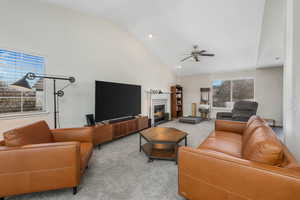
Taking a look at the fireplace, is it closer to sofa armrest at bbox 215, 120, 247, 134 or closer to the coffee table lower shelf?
the coffee table lower shelf

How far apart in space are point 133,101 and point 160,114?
6.99 feet

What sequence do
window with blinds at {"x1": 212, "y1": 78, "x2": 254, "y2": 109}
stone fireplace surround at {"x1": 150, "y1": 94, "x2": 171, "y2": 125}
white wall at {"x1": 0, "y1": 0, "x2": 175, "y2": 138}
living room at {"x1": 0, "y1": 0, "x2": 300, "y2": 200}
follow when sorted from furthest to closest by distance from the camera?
window with blinds at {"x1": 212, "y1": 78, "x2": 254, "y2": 109} < stone fireplace surround at {"x1": 150, "y1": 94, "x2": 171, "y2": 125} < white wall at {"x1": 0, "y1": 0, "x2": 175, "y2": 138} < living room at {"x1": 0, "y1": 0, "x2": 300, "y2": 200}

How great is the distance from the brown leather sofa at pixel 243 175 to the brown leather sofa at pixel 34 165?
1251 mm

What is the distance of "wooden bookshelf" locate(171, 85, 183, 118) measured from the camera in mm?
6824

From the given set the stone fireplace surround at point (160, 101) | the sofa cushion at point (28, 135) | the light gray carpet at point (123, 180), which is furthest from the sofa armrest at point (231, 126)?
the sofa cushion at point (28, 135)

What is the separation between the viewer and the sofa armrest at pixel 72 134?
211 cm

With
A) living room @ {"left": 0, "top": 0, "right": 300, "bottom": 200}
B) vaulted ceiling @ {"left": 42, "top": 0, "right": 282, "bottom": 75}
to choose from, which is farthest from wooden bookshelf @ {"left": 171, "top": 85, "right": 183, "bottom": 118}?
vaulted ceiling @ {"left": 42, "top": 0, "right": 282, "bottom": 75}

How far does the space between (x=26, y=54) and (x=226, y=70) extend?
722cm

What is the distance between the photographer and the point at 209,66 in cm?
588

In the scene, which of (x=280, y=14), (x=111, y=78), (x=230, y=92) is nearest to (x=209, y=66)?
(x=230, y=92)

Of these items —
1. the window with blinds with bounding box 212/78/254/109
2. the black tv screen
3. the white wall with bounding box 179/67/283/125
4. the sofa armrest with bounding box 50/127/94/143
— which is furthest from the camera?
the window with blinds with bounding box 212/78/254/109

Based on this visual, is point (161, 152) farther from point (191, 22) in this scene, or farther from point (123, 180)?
point (191, 22)

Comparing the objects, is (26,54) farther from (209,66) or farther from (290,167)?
(209,66)

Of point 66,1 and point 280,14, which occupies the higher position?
point 66,1
